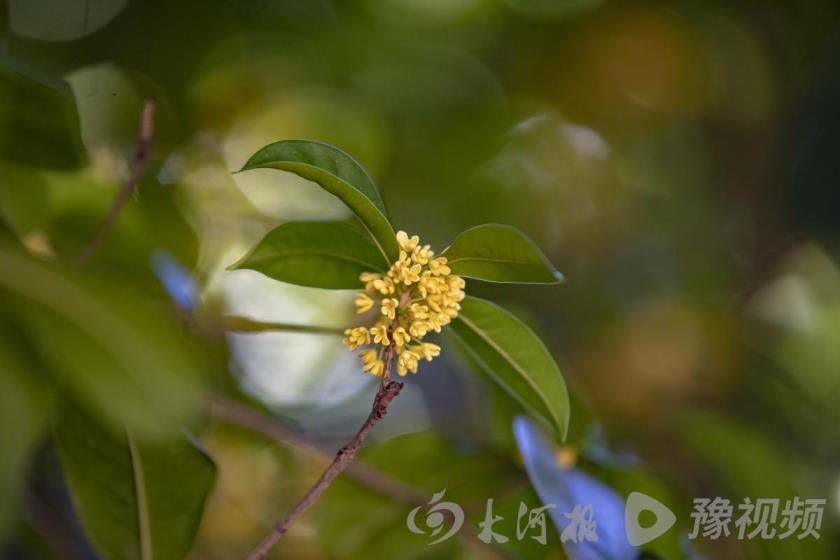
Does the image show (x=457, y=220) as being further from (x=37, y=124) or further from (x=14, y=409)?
(x=14, y=409)

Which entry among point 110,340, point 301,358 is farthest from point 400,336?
point 301,358

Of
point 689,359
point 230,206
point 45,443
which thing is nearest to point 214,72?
point 230,206

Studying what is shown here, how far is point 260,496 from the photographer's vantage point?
983mm

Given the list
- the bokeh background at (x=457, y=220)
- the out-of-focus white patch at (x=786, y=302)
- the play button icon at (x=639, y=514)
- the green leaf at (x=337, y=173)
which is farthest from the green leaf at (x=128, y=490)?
the out-of-focus white patch at (x=786, y=302)

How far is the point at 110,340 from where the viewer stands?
50 cm

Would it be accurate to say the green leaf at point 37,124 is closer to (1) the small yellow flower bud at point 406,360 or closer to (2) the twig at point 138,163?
(2) the twig at point 138,163

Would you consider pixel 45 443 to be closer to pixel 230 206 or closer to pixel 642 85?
pixel 230 206

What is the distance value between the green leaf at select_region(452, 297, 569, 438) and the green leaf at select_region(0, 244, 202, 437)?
0.56ft

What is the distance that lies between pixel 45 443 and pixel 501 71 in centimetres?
73

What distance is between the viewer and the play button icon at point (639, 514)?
725 mm

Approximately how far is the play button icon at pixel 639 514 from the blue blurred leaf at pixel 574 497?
11 millimetres

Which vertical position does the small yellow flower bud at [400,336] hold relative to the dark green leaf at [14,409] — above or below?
above

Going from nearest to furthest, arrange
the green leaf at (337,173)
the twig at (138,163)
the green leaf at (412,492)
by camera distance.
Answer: the green leaf at (337,173)
the twig at (138,163)
the green leaf at (412,492)

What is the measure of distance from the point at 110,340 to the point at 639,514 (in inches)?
18.8
